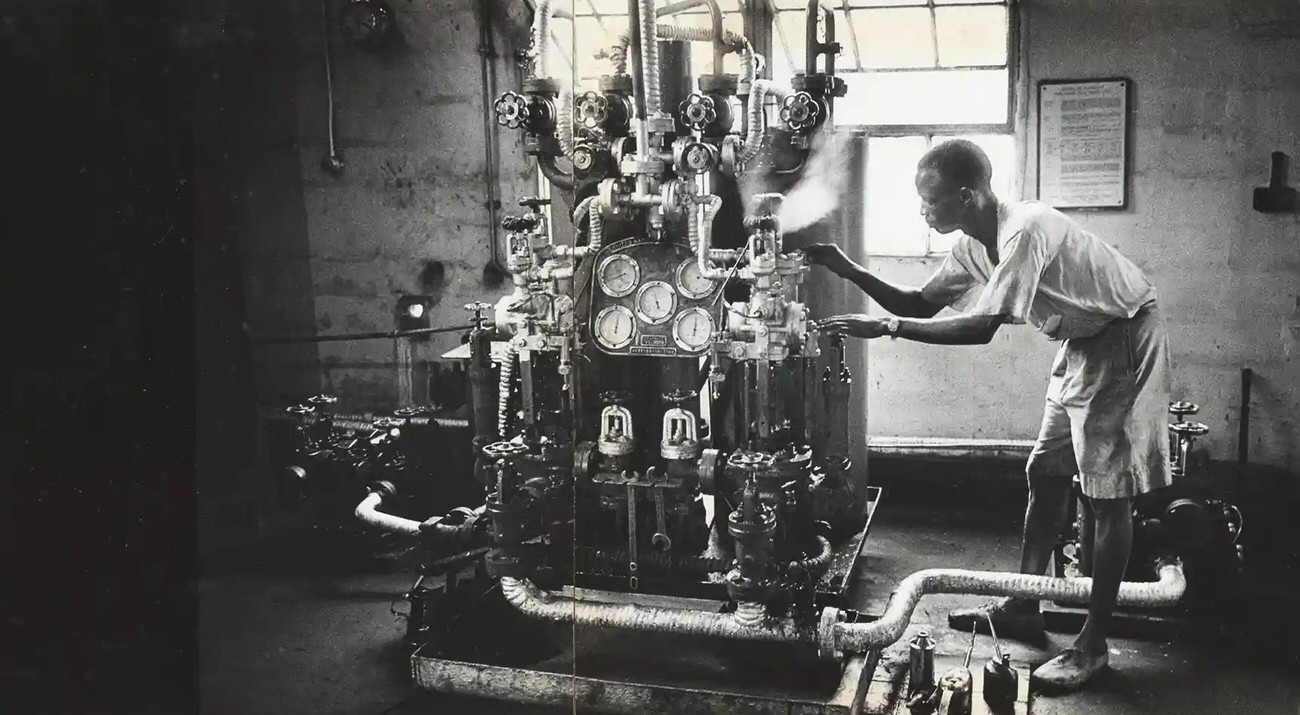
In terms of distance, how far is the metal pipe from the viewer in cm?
361

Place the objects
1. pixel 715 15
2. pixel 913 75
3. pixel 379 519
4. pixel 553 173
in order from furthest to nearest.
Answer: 1. pixel 913 75
2. pixel 379 519
3. pixel 715 15
4. pixel 553 173

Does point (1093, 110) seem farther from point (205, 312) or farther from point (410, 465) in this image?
point (205, 312)

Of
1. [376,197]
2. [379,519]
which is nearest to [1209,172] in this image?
[376,197]

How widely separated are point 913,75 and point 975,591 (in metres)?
2.16

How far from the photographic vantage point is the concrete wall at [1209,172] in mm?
3676

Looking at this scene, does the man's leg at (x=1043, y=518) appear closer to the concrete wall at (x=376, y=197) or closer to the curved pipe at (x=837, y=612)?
the curved pipe at (x=837, y=612)

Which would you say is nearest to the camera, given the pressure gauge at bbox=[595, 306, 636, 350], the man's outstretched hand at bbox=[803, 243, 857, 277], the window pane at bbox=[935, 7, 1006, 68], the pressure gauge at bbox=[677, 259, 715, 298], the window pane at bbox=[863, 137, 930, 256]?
the pressure gauge at bbox=[677, 259, 715, 298]

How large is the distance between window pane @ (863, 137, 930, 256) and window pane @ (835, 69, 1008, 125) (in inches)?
4.4

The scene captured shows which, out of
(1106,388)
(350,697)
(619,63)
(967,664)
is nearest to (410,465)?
(350,697)

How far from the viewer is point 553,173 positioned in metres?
4.02

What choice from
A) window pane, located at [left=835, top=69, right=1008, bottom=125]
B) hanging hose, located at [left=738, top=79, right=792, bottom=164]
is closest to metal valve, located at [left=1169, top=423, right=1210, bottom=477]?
window pane, located at [left=835, top=69, right=1008, bottom=125]

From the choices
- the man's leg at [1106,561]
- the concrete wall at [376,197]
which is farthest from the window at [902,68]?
the man's leg at [1106,561]

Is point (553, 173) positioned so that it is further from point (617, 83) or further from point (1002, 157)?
point (1002, 157)

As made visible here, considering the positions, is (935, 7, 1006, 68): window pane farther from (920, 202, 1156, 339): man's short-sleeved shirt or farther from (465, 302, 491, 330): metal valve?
(465, 302, 491, 330): metal valve
